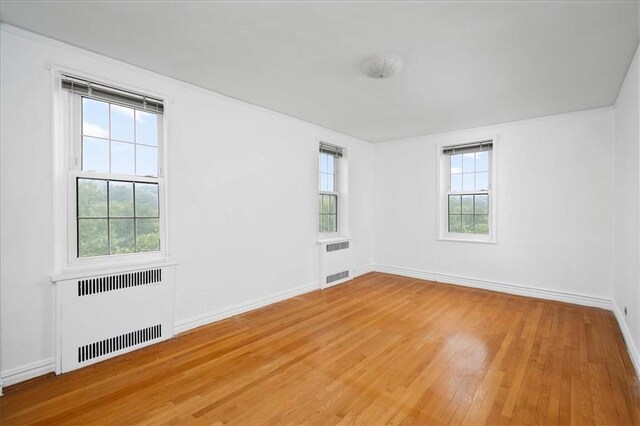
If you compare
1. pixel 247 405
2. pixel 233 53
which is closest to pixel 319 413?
pixel 247 405

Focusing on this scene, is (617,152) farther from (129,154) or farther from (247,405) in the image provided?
(129,154)

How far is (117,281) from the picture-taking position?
2648mm

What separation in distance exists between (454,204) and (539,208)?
1.24m

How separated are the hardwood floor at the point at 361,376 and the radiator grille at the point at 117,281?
614 mm

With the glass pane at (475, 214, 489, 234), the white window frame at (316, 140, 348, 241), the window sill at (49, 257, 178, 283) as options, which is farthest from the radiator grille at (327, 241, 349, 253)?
the window sill at (49, 257, 178, 283)

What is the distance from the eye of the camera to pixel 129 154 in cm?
289

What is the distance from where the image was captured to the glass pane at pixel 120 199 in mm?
2775

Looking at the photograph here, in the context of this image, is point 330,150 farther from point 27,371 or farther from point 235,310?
point 27,371

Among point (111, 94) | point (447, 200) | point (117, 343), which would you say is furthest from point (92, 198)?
point (447, 200)

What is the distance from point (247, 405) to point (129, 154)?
246 cm

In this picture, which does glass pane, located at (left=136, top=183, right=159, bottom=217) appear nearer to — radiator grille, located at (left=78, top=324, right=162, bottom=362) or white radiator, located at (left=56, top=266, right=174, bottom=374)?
white radiator, located at (left=56, top=266, right=174, bottom=374)

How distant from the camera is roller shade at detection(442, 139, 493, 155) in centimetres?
485

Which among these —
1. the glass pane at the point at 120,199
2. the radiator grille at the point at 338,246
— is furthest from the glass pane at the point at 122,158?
the radiator grille at the point at 338,246

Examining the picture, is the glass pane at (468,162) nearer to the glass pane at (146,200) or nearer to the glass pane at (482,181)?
the glass pane at (482,181)
